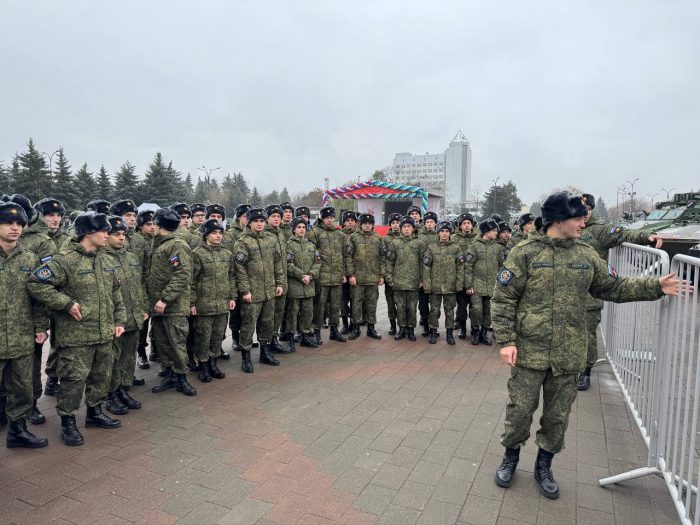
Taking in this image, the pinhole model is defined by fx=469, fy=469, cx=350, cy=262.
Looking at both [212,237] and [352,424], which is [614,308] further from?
[212,237]

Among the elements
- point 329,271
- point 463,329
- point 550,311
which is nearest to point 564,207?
point 550,311

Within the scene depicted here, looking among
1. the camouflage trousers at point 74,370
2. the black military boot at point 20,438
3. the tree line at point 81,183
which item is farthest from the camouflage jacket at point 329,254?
the tree line at point 81,183

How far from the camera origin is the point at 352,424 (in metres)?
4.48

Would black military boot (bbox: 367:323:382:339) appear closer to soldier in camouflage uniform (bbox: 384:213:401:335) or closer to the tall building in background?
soldier in camouflage uniform (bbox: 384:213:401:335)

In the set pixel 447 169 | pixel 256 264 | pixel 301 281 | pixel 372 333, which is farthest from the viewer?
pixel 447 169

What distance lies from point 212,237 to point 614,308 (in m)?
4.98

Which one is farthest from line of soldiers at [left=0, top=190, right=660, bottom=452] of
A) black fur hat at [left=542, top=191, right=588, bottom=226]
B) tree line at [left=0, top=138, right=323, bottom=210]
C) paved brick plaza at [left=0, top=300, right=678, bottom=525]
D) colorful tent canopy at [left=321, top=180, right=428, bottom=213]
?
tree line at [left=0, top=138, right=323, bottom=210]

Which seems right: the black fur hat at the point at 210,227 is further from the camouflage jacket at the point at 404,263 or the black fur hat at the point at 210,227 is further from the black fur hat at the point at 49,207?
the camouflage jacket at the point at 404,263

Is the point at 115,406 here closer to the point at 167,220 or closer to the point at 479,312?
the point at 167,220

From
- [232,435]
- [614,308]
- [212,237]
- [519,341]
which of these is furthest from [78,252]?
[614,308]

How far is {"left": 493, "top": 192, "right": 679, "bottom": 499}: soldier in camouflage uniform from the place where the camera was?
325cm

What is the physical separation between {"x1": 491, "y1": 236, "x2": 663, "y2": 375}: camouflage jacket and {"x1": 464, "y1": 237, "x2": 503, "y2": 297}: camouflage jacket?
13.5 ft

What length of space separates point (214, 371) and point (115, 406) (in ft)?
4.27

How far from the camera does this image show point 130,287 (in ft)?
16.3
